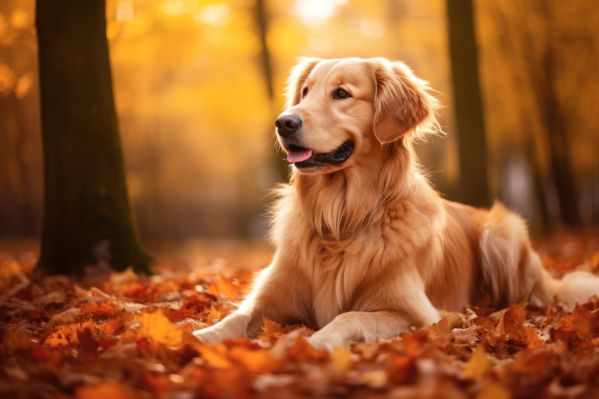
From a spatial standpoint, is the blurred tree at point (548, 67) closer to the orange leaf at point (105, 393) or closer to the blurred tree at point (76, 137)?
the blurred tree at point (76, 137)

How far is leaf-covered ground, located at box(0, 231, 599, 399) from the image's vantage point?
7.41ft

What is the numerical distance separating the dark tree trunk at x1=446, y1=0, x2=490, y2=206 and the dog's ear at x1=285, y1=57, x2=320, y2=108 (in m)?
4.84

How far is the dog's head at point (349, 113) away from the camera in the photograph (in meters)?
4.01

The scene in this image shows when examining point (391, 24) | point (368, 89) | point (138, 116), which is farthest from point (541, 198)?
point (368, 89)

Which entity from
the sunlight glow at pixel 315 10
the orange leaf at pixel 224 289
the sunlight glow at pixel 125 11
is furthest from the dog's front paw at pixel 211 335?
the sunlight glow at pixel 315 10

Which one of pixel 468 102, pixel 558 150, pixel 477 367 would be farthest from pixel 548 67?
pixel 477 367

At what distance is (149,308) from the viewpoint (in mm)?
4141

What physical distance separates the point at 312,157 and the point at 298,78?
98 cm

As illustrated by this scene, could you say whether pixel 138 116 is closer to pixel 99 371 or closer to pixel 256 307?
pixel 256 307

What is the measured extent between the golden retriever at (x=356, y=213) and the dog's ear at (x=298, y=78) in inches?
4.1

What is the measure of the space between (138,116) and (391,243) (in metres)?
16.2

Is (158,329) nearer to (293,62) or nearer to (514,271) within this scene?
(514,271)

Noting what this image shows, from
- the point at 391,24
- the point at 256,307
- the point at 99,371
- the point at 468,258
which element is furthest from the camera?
the point at 391,24

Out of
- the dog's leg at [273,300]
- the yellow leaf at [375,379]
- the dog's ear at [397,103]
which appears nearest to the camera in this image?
the yellow leaf at [375,379]
